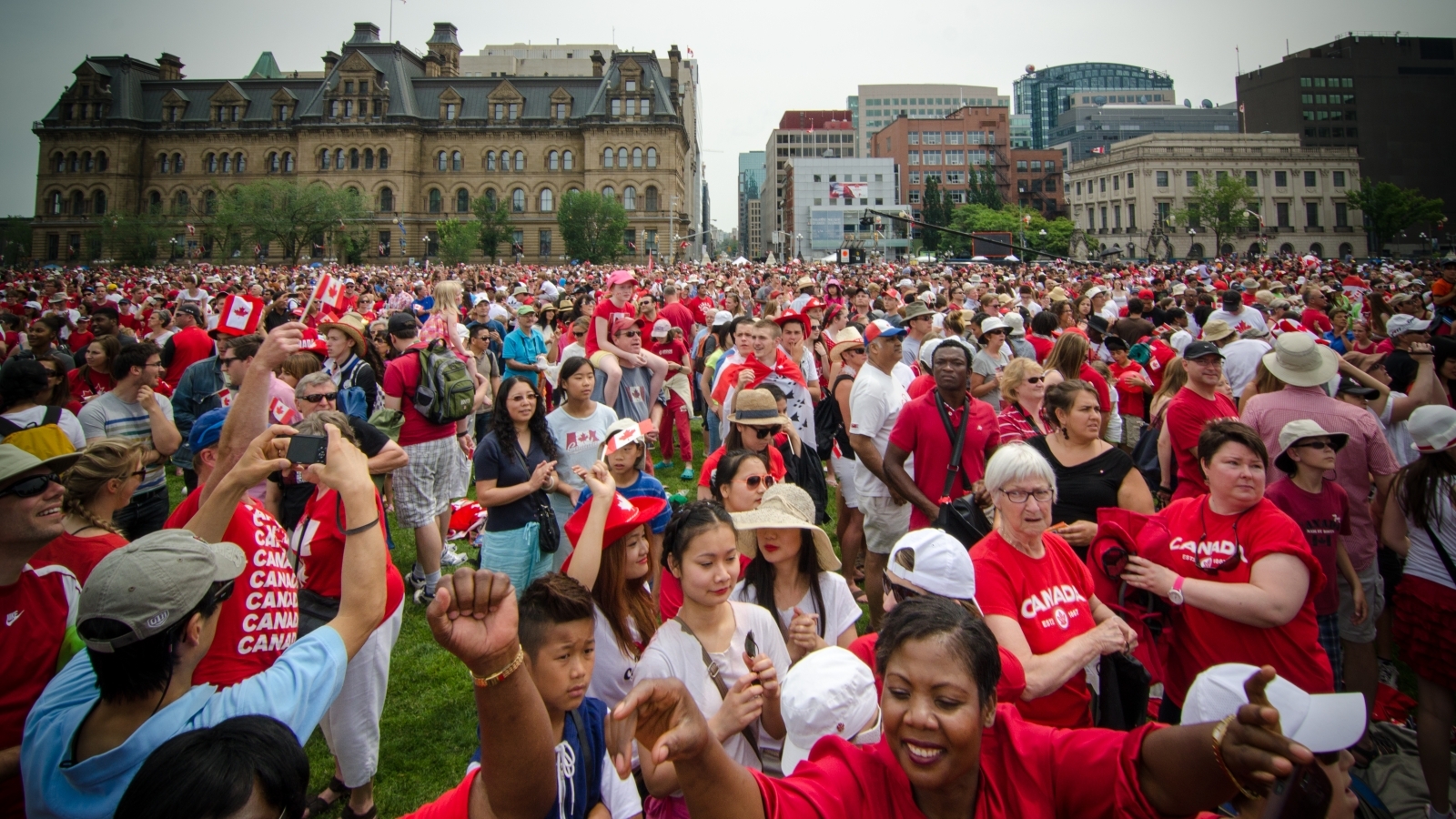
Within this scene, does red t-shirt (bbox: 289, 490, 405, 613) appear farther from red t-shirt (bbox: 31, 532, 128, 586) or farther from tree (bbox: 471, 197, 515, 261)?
tree (bbox: 471, 197, 515, 261)

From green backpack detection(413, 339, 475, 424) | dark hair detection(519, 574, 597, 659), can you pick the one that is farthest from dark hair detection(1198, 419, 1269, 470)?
green backpack detection(413, 339, 475, 424)

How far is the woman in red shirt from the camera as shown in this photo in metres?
2.92

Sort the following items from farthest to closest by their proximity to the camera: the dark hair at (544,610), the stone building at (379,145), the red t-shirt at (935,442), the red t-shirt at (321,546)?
the stone building at (379,145) < the red t-shirt at (935,442) < the red t-shirt at (321,546) < the dark hair at (544,610)

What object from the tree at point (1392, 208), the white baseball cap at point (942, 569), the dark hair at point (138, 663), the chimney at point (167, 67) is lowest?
the tree at point (1392, 208)

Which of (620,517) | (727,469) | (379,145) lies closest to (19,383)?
(620,517)

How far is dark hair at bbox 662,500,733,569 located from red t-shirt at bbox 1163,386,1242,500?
3361 mm

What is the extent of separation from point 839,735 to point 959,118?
127334mm

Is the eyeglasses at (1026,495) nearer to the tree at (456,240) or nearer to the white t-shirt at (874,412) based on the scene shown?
the white t-shirt at (874,412)

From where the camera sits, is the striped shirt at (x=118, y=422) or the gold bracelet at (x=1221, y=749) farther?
the striped shirt at (x=118, y=422)

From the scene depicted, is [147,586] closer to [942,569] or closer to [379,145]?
[942,569]

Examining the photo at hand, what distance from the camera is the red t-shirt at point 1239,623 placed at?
298cm

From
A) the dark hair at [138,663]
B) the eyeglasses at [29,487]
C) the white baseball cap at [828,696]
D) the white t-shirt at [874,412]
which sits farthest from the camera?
the white t-shirt at [874,412]

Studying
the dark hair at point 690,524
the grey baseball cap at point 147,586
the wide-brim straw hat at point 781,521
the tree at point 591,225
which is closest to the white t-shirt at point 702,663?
the dark hair at point 690,524

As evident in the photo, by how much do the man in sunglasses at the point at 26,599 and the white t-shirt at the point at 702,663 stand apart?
2010 mm
